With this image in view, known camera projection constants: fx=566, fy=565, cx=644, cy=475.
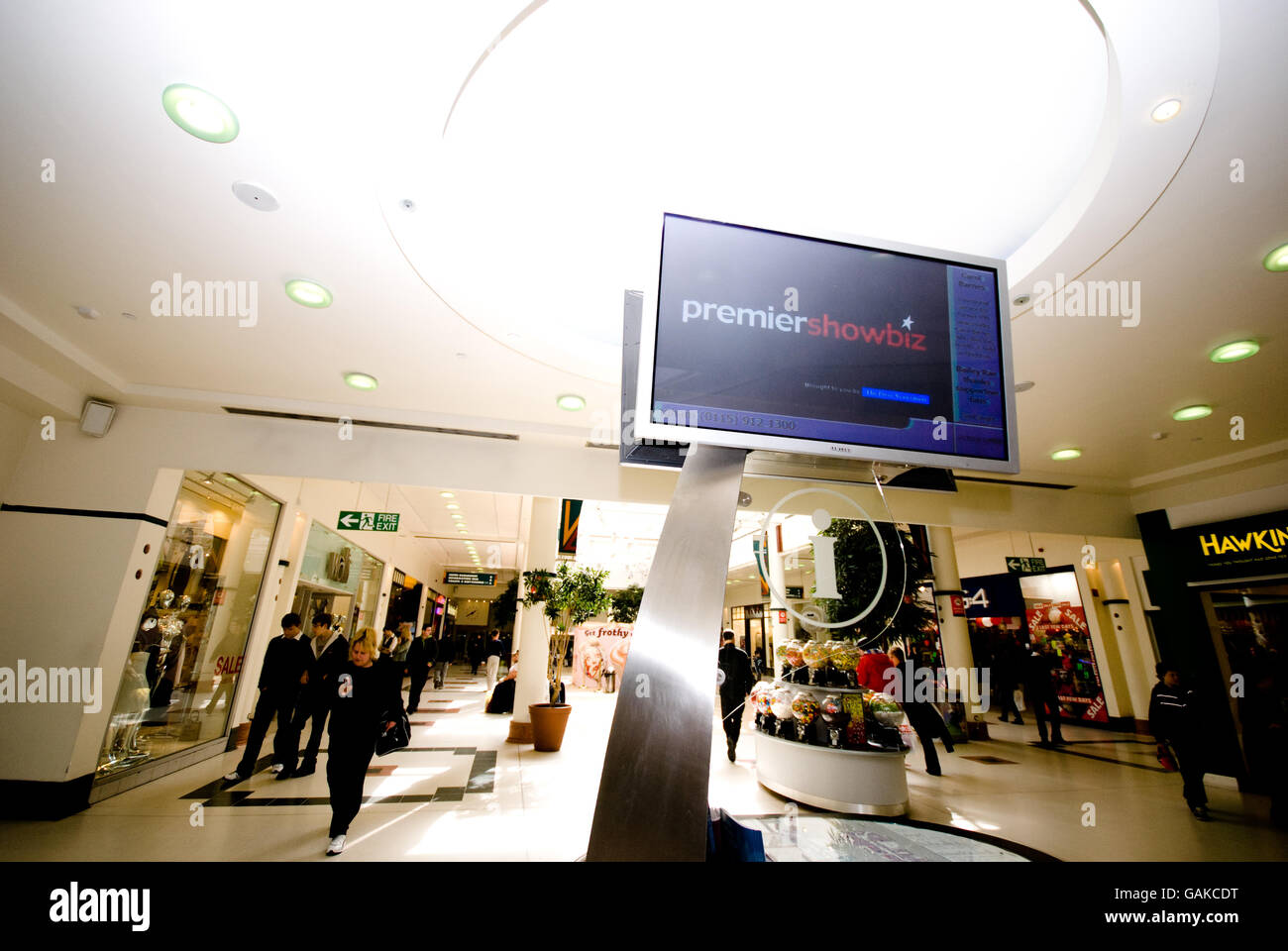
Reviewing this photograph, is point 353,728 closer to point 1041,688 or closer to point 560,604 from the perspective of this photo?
point 560,604

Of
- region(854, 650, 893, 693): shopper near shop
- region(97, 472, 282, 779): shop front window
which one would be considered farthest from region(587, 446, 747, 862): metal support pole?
region(97, 472, 282, 779): shop front window

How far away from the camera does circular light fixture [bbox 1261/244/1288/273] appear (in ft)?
9.99

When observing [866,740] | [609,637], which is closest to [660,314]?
[866,740]

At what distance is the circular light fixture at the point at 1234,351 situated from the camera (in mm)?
3894

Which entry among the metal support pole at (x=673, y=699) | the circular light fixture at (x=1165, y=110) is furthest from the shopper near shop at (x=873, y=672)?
the metal support pole at (x=673, y=699)

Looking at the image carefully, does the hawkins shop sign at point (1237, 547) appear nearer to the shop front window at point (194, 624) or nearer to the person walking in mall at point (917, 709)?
the person walking in mall at point (917, 709)

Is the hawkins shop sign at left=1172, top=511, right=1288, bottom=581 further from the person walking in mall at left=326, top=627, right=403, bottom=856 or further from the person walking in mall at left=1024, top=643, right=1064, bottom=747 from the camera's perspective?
the person walking in mall at left=326, top=627, right=403, bottom=856

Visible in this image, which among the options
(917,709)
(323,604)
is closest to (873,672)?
(917,709)

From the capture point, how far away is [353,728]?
12.9 ft

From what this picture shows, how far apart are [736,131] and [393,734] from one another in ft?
14.8

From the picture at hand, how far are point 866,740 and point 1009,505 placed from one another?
3.48 m

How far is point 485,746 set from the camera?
7.12 meters

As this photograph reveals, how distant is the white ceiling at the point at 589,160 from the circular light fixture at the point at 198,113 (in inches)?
1.9

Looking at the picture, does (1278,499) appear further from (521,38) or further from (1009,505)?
(521,38)
